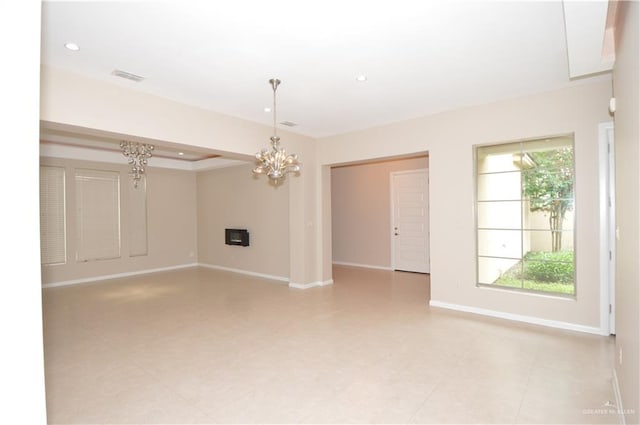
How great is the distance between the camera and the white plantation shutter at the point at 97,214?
24.0 ft

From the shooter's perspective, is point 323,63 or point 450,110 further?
point 450,110

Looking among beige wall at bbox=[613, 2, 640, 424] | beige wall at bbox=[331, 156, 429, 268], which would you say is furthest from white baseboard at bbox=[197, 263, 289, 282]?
beige wall at bbox=[613, 2, 640, 424]

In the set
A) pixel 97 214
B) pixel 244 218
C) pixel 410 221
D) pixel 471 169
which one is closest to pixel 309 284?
pixel 244 218

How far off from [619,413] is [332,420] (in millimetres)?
2050

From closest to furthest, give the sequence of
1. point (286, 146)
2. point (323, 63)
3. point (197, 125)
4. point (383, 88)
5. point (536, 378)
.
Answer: point (536, 378) < point (323, 63) < point (383, 88) < point (197, 125) < point (286, 146)

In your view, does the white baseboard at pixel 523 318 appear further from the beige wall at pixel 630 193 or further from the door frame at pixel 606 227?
the beige wall at pixel 630 193

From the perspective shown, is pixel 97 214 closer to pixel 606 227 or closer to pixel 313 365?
pixel 313 365

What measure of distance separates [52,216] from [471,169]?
7.97 metres

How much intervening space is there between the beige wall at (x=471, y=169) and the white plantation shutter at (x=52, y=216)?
6.28 metres

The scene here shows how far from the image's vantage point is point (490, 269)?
4719mm

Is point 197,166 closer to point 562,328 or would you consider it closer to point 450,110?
point 450,110

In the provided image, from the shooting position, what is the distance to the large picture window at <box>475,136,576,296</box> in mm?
4188

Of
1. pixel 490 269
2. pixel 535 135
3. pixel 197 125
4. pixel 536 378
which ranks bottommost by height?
pixel 536 378

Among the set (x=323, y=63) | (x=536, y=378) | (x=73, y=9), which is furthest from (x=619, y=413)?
(x=73, y=9)
